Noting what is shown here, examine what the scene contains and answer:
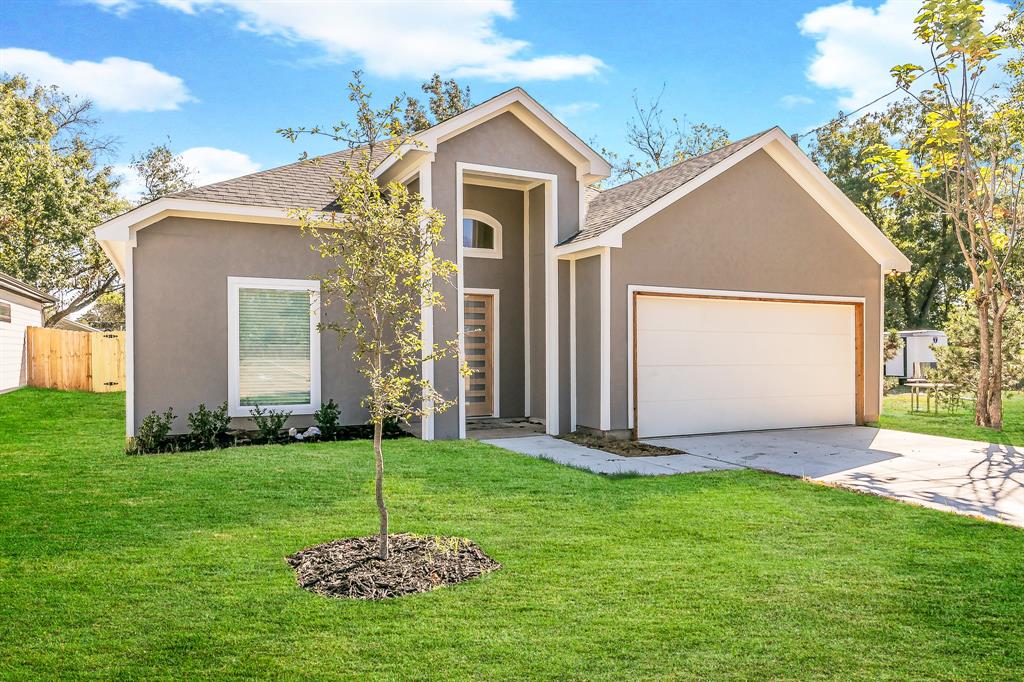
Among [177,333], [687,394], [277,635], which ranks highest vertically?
[177,333]

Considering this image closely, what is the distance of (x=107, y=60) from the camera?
23.6 metres

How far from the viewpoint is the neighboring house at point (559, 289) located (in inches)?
387

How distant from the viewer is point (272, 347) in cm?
1023

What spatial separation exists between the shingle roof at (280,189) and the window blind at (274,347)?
1317 mm

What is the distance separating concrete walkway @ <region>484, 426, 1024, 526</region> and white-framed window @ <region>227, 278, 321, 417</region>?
9.83ft

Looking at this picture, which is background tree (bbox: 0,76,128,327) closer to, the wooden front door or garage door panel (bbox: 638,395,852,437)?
the wooden front door

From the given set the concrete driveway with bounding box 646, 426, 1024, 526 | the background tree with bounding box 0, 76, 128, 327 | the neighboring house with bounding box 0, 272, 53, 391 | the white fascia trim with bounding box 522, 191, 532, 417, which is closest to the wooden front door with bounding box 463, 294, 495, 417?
the white fascia trim with bounding box 522, 191, 532, 417

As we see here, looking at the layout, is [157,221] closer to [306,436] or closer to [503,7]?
[306,436]

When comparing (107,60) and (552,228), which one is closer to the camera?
(552,228)

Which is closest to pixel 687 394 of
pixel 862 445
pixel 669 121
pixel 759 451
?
pixel 759 451

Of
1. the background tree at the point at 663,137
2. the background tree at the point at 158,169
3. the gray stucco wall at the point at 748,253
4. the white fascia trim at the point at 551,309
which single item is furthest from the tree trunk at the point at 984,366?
the background tree at the point at 158,169

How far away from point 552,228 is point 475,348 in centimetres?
277

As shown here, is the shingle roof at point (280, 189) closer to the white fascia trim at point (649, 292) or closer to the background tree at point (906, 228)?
the white fascia trim at point (649, 292)

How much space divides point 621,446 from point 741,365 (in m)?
2.96
